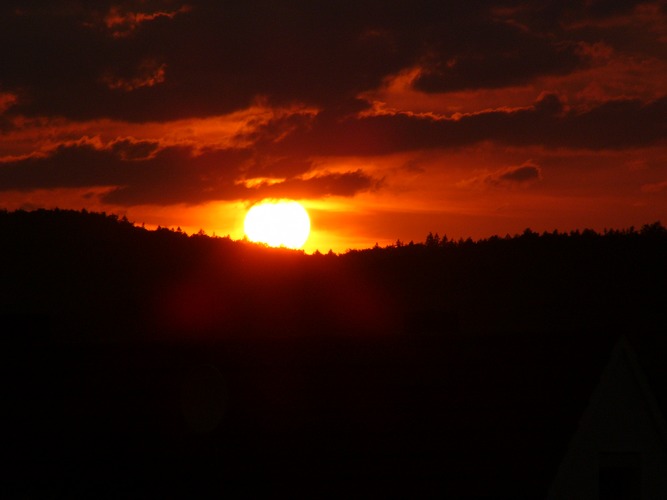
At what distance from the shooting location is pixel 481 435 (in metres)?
17.1

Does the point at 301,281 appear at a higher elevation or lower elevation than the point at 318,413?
higher

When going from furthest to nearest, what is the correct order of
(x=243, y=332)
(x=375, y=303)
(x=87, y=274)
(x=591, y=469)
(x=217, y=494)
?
(x=375, y=303) → (x=87, y=274) → (x=243, y=332) → (x=591, y=469) → (x=217, y=494)

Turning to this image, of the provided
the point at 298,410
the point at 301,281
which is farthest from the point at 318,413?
the point at 301,281

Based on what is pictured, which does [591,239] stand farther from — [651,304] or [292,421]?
[292,421]

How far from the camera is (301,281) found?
295 feet

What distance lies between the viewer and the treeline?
7844 centimetres

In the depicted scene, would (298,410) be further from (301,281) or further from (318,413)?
(301,281)

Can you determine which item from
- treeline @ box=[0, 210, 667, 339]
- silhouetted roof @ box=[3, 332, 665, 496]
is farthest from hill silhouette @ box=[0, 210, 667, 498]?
treeline @ box=[0, 210, 667, 339]

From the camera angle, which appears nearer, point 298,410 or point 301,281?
point 298,410

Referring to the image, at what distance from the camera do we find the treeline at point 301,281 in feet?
257

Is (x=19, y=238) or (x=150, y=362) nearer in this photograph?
(x=150, y=362)

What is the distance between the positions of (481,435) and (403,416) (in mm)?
1322

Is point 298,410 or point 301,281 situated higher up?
point 301,281

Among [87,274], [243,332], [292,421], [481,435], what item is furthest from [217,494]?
[87,274]
